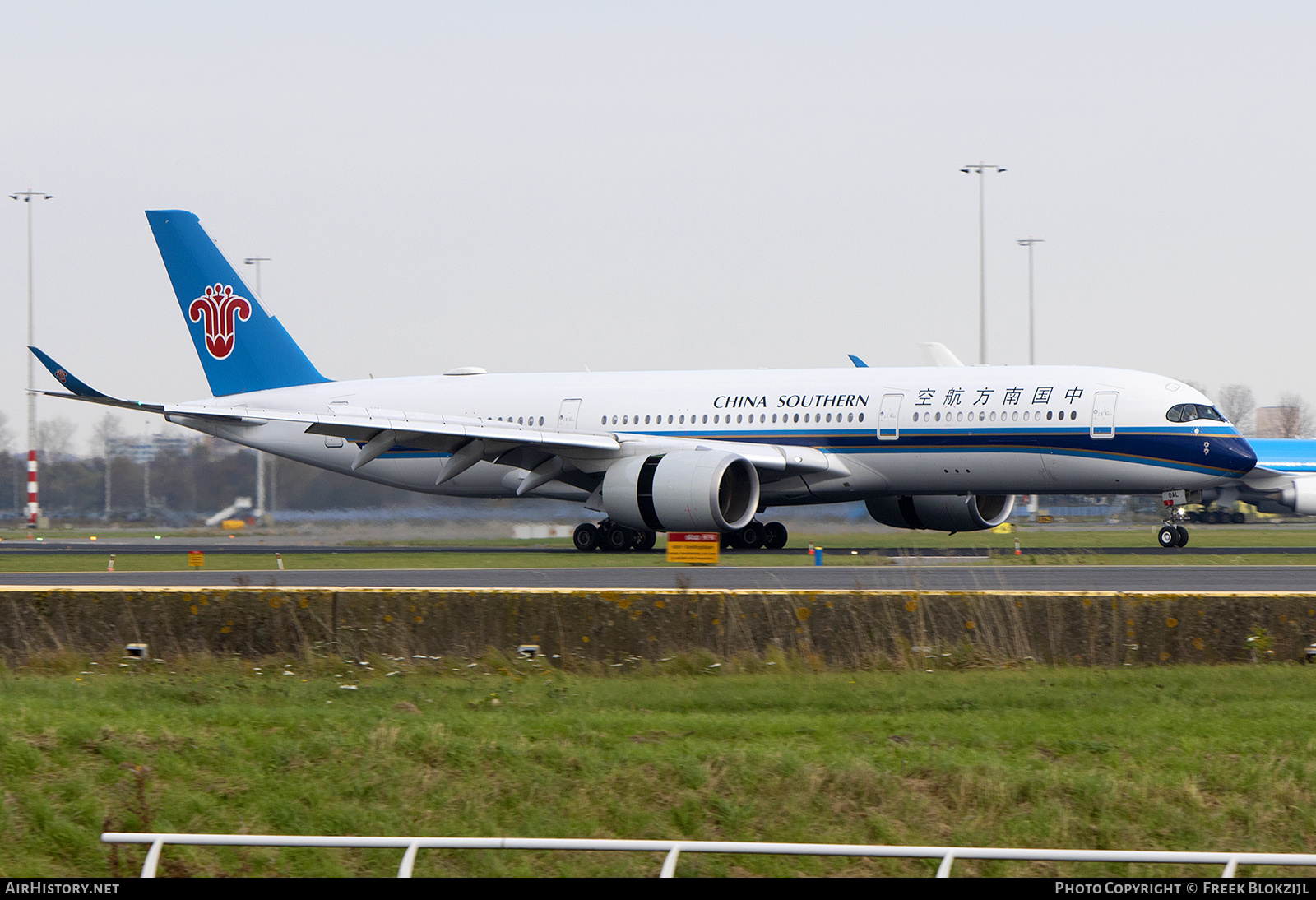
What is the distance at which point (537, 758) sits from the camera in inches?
435

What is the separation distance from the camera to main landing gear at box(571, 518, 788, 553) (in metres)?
31.1

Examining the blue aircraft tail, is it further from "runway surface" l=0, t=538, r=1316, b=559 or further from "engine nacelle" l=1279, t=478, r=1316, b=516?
"engine nacelle" l=1279, t=478, r=1316, b=516

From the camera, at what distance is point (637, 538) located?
3106 centimetres

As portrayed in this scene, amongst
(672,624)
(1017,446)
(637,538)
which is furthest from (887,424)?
(672,624)

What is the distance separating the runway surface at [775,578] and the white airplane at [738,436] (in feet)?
18.8

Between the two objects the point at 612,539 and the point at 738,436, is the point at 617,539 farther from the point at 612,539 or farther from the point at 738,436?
the point at 738,436

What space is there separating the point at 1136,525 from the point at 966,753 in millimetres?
47142

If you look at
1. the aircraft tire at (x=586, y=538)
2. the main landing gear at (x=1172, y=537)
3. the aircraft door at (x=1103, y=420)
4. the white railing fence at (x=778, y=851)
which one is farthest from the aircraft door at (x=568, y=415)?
the white railing fence at (x=778, y=851)

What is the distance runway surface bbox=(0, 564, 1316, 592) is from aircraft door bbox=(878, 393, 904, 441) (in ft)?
21.3

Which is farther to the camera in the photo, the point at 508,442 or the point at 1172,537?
the point at 508,442

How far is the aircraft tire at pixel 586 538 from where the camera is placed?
31422 millimetres

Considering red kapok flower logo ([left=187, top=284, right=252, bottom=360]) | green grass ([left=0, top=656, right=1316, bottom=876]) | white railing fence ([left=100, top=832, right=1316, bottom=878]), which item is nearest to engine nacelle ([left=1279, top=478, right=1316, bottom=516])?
red kapok flower logo ([left=187, top=284, right=252, bottom=360])

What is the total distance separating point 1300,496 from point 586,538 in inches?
1332

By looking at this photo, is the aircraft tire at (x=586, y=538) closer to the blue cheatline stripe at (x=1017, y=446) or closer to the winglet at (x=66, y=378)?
the blue cheatline stripe at (x=1017, y=446)
